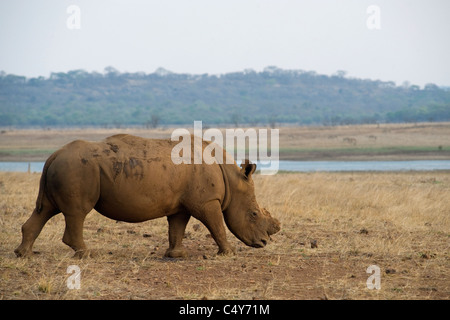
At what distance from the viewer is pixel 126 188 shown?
9211mm

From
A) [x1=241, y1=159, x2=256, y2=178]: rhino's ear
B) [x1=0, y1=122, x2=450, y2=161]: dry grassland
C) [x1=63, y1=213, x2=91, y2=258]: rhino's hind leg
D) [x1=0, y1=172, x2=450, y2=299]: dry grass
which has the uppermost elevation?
[x1=241, y1=159, x2=256, y2=178]: rhino's ear

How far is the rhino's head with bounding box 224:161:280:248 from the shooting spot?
1005 centimetres

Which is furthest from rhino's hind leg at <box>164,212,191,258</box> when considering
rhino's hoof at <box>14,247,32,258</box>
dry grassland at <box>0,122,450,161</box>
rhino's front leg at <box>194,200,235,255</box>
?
dry grassland at <box>0,122,450,161</box>

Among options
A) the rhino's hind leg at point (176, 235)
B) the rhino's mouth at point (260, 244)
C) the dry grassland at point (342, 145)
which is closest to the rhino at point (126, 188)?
the rhino's hind leg at point (176, 235)

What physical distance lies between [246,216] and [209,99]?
452ft

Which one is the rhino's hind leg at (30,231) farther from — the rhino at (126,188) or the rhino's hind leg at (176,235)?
the rhino's hind leg at (176,235)

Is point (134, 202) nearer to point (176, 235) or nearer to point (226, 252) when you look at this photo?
point (176, 235)

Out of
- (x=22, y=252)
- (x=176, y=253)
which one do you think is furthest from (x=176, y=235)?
(x=22, y=252)

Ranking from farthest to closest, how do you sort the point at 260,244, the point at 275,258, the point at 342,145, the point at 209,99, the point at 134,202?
the point at 209,99, the point at 342,145, the point at 260,244, the point at 275,258, the point at 134,202

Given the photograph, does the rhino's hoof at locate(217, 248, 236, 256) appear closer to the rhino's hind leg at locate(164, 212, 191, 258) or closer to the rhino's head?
the rhino's head

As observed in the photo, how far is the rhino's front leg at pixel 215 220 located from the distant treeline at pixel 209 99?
94.3 m

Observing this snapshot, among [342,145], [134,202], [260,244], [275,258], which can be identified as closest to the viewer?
[134,202]

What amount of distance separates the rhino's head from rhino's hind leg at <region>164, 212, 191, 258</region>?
66 cm

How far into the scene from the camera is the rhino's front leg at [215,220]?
9.58 meters
